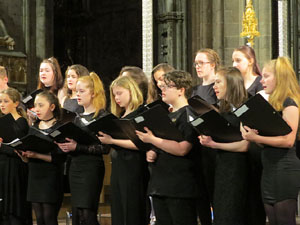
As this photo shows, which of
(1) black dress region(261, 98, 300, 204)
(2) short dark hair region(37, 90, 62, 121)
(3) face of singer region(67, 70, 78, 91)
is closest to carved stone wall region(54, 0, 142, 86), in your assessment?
(3) face of singer region(67, 70, 78, 91)

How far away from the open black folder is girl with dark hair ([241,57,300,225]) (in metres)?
0.05

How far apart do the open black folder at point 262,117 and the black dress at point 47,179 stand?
1838 millimetres

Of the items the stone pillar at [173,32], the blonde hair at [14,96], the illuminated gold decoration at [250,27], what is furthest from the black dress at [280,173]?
the stone pillar at [173,32]

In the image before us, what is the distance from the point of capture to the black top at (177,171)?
4742 mm

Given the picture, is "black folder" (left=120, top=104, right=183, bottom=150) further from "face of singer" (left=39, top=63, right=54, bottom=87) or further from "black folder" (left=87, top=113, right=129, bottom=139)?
"face of singer" (left=39, top=63, right=54, bottom=87)

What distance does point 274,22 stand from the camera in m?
11.8

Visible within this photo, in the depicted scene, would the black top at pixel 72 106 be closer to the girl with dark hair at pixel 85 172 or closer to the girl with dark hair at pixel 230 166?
the girl with dark hair at pixel 85 172

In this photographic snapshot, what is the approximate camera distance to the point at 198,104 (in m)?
5.06

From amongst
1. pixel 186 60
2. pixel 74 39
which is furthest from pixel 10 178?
pixel 74 39

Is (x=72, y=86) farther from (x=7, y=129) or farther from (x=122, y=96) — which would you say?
(x=122, y=96)

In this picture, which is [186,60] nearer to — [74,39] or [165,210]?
[74,39]

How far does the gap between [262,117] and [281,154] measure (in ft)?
0.94

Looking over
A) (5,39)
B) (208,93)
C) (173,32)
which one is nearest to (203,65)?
(208,93)

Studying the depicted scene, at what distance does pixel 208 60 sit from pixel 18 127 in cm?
171
